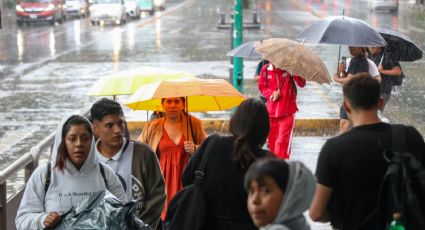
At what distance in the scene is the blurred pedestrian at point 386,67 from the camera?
10.7 m

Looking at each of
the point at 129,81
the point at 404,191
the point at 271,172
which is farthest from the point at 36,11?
the point at 271,172

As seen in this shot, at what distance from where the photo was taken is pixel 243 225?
4527mm

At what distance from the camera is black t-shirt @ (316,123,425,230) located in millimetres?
4465

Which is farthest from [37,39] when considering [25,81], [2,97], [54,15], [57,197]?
[57,197]

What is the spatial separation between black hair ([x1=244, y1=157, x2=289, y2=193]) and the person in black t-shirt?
83 centimetres

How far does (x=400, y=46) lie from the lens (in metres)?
10.7

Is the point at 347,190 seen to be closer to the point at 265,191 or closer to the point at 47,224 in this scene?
the point at 265,191

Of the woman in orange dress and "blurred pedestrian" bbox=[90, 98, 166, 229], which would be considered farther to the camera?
the woman in orange dress

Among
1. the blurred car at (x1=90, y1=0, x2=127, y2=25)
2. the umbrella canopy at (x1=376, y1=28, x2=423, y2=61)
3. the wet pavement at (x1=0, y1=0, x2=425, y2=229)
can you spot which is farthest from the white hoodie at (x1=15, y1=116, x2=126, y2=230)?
the blurred car at (x1=90, y1=0, x2=127, y2=25)

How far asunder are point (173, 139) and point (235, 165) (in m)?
2.35

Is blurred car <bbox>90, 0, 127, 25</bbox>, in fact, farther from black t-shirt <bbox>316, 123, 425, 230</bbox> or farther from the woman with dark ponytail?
black t-shirt <bbox>316, 123, 425, 230</bbox>

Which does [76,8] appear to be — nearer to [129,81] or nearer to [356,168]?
[129,81]

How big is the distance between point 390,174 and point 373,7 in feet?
156

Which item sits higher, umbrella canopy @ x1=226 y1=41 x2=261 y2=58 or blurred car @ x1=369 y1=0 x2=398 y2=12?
umbrella canopy @ x1=226 y1=41 x2=261 y2=58
